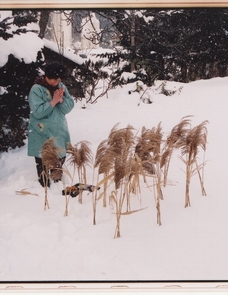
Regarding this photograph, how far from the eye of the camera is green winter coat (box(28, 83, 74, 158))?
2.16m

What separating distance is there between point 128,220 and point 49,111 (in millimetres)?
783

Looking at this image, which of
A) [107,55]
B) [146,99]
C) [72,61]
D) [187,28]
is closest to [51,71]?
[72,61]

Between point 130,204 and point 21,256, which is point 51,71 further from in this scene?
point 21,256

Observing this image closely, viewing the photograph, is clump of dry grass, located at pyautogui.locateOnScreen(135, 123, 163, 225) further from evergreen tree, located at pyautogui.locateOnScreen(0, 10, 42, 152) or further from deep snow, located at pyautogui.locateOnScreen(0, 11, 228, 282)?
evergreen tree, located at pyautogui.locateOnScreen(0, 10, 42, 152)

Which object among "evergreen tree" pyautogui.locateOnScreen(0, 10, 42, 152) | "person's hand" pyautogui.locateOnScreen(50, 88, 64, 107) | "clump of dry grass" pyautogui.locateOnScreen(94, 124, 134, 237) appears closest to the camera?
"clump of dry grass" pyautogui.locateOnScreen(94, 124, 134, 237)

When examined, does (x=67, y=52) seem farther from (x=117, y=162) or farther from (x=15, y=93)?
(x=117, y=162)

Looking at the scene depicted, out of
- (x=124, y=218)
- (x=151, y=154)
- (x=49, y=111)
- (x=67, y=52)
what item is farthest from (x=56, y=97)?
(x=124, y=218)

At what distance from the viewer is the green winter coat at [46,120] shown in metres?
2.16

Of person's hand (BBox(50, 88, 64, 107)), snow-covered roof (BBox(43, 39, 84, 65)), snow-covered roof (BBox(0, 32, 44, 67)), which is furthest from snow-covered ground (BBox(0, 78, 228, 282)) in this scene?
snow-covered roof (BBox(0, 32, 44, 67))

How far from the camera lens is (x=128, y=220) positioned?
211 cm

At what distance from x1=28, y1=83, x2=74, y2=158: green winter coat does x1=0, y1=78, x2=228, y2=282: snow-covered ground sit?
2.1 inches

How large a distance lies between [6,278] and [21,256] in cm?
16

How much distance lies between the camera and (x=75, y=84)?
2.21m

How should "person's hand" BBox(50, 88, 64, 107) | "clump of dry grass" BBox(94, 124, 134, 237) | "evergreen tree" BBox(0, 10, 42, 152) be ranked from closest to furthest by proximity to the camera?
"clump of dry grass" BBox(94, 124, 134, 237) → "person's hand" BBox(50, 88, 64, 107) → "evergreen tree" BBox(0, 10, 42, 152)
